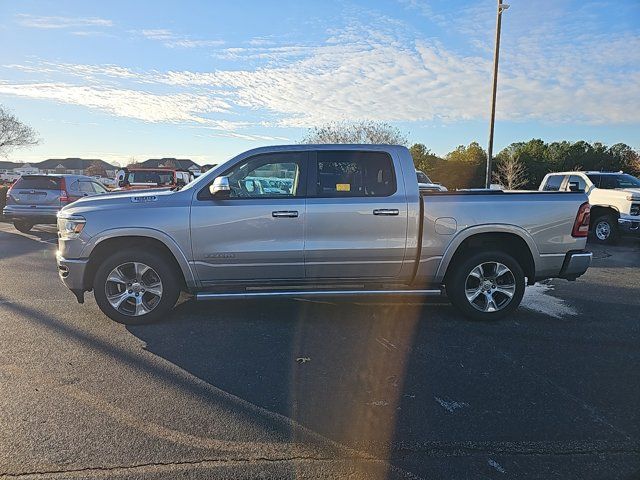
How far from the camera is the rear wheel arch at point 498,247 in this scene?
216 inches

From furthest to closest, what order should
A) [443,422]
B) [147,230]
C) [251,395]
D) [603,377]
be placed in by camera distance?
1. [147,230]
2. [603,377]
3. [251,395]
4. [443,422]

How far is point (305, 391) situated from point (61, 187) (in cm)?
1194

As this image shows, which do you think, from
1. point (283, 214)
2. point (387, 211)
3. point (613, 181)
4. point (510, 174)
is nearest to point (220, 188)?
point (283, 214)

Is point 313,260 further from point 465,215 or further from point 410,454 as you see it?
point 410,454

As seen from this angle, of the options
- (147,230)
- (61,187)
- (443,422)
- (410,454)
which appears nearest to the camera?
(410,454)

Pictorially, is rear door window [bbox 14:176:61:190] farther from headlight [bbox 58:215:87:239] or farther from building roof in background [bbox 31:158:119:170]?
building roof in background [bbox 31:158:119:170]

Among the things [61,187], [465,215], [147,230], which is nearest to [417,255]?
[465,215]

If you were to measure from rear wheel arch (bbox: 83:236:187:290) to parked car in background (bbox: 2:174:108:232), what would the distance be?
341 inches

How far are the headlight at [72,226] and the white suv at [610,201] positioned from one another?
35.9 ft

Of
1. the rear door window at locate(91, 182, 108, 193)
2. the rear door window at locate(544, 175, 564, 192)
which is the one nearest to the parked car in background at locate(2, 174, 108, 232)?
the rear door window at locate(91, 182, 108, 193)

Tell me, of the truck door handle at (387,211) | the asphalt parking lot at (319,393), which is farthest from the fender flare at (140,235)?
the truck door handle at (387,211)

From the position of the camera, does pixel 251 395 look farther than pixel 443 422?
Yes

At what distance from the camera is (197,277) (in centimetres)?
523

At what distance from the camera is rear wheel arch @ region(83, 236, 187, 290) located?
520 cm
